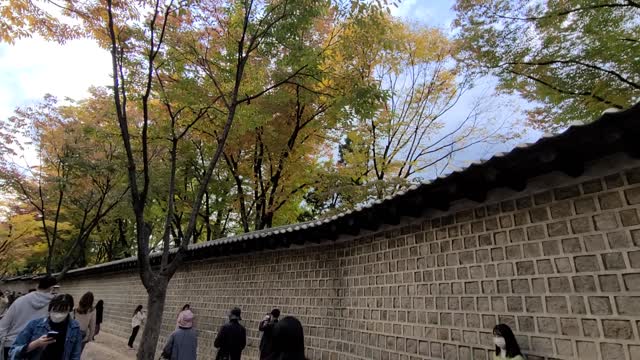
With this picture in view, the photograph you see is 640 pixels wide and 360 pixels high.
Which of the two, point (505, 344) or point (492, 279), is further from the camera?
point (492, 279)

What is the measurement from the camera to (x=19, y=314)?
14.9 feet

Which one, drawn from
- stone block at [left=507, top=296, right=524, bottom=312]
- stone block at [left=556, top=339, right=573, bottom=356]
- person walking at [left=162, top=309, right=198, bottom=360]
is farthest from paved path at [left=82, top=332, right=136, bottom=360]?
stone block at [left=556, top=339, right=573, bottom=356]

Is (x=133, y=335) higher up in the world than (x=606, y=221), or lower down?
lower down

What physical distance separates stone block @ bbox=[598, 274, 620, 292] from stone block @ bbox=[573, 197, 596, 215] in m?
0.55

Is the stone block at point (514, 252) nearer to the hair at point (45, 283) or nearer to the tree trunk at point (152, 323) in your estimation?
the tree trunk at point (152, 323)

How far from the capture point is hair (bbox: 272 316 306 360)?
3.71 metres

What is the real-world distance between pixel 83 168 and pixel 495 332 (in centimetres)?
1367

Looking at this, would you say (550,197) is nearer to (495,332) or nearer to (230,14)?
(495,332)

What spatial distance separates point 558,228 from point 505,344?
3.87 ft

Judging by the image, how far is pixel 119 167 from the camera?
13141 millimetres

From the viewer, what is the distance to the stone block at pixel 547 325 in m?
3.27

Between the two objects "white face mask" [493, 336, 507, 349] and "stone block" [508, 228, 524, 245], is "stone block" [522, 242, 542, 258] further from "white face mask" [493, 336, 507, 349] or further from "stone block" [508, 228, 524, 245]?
"white face mask" [493, 336, 507, 349]

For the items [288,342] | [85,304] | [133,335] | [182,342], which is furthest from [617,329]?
[133,335]

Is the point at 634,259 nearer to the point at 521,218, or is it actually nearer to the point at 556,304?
the point at 556,304
